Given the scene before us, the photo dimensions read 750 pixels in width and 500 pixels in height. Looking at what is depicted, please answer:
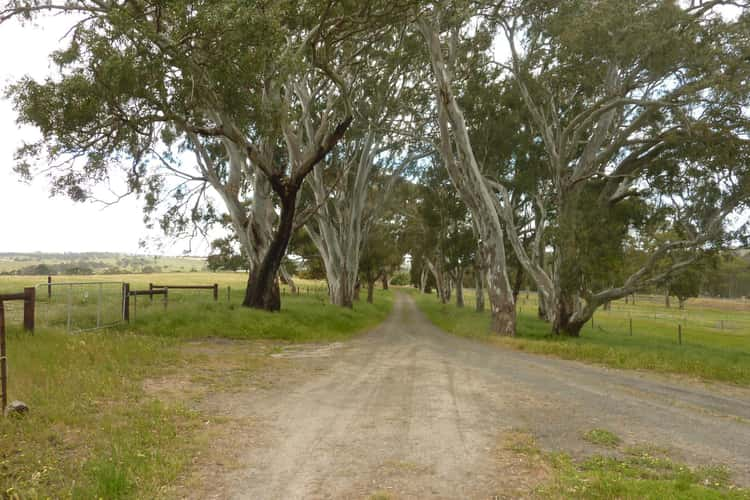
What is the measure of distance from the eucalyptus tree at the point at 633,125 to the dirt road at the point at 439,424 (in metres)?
8.03

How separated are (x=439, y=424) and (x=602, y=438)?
2046mm

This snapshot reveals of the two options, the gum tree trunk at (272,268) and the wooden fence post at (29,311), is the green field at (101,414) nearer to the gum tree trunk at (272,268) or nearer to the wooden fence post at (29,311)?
the wooden fence post at (29,311)

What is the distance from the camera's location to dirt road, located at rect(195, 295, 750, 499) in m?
4.47

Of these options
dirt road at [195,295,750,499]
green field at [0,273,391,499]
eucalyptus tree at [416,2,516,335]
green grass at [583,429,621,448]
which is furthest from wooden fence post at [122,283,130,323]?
green grass at [583,429,621,448]

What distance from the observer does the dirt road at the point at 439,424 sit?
4.47m

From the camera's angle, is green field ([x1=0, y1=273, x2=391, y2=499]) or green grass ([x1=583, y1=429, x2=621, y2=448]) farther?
green grass ([x1=583, y1=429, x2=621, y2=448])

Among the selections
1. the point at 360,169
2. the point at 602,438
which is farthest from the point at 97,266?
the point at 602,438

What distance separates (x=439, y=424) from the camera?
6.25 metres

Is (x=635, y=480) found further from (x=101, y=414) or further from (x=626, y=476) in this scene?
(x=101, y=414)

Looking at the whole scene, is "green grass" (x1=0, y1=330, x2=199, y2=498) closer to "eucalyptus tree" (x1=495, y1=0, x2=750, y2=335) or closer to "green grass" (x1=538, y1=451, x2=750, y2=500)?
"green grass" (x1=538, y1=451, x2=750, y2=500)

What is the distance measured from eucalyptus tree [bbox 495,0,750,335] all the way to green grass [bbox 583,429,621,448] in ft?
40.5

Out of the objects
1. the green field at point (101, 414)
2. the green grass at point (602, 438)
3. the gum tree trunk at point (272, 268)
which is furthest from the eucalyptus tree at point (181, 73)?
the green grass at point (602, 438)

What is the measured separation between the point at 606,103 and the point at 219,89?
13.9m

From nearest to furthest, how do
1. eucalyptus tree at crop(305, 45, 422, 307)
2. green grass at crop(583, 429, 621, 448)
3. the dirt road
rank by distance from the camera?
the dirt road < green grass at crop(583, 429, 621, 448) < eucalyptus tree at crop(305, 45, 422, 307)
